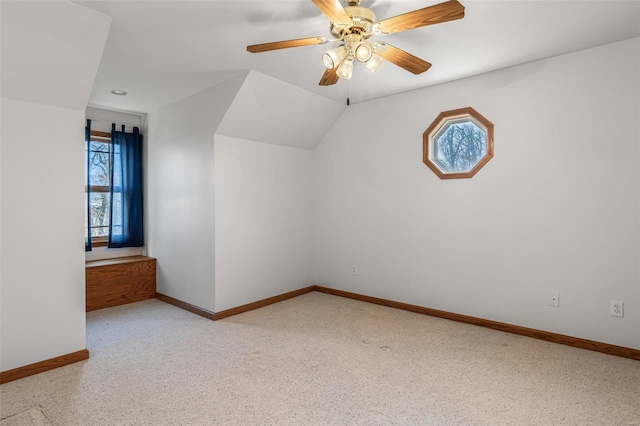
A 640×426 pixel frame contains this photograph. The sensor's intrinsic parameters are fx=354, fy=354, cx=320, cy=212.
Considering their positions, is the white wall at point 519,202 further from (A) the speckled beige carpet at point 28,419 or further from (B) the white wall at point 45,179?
(A) the speckled beige carpet at point 28,419

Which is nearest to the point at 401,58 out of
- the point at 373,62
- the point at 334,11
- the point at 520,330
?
the point at 373,62

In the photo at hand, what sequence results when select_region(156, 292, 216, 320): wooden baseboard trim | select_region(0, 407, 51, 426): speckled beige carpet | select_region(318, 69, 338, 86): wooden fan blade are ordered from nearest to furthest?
select_region(0, 407, 51, 426): speckled beige carpet < select_region(318, 69, 338, 86): wooden fan blade < select_region(156, 292, 216, 320): wooden baseboard trim

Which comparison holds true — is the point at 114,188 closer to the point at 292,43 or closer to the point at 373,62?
the point at 292,43

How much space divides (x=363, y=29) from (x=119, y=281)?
152 inches

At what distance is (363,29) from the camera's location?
2.06 metres

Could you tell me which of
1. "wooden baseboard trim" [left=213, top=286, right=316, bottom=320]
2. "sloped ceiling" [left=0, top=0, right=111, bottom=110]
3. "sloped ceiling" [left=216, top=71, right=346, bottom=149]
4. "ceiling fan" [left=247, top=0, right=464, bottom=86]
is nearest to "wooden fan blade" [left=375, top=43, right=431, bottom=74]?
"ceiling fan" [left=247, top=0, right=464, bottom=86]

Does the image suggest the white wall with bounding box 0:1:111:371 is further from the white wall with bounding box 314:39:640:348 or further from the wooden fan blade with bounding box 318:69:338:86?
the white wall with bounding box 314:39:640:348

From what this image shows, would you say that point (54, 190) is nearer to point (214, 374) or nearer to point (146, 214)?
point (214, 374)

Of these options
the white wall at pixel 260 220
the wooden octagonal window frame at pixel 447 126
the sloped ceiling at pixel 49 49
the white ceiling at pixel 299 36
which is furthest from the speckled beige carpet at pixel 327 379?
the white ceiling at pixel 299 36

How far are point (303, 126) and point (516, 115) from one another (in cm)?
226

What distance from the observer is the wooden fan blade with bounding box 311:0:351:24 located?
69.0 inches

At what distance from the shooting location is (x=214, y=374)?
2.47 meters

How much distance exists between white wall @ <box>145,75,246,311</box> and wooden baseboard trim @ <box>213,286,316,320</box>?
0.46 feet

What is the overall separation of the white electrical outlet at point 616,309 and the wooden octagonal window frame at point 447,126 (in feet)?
4.97
